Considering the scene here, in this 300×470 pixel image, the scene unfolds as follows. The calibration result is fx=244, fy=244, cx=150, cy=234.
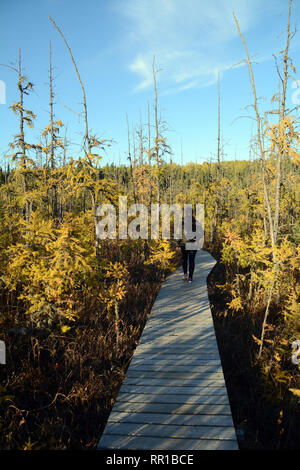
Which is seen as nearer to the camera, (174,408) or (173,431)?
(173,431)

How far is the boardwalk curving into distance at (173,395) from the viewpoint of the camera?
2611mm

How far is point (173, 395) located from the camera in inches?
127

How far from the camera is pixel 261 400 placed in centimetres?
371

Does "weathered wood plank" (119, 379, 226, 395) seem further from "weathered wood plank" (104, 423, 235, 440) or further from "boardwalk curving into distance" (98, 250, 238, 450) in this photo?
"weathered wood plank" (104, 423, 235, 440)

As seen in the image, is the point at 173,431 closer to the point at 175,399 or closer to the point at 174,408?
the point at 174,408

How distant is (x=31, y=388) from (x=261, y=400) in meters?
3.43

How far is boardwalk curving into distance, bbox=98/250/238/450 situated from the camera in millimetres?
2611

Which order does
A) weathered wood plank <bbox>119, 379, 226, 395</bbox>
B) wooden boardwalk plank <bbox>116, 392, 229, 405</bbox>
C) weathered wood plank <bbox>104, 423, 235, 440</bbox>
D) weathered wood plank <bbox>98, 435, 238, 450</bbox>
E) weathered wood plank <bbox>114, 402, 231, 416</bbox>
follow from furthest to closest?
weathered wood plank <bbox>119, 379, 226, 395</bbox>
wooden boardwalk plank <bbox>116, 392, 229, 405</bbox>
weathered wood plank <bbox>114, 402, 231, 416</bbox>
weathered wood plank <bbox>104, 423, 235, 440</bbox>
weathered wood plank <bbox>98, 435, 238, 450</bbox>

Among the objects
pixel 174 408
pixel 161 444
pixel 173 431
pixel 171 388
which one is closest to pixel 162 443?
pixel 161 444

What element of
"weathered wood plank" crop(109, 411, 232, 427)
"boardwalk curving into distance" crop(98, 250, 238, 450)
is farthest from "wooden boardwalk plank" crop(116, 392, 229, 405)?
"weathered wood plank" crop(109, 411, 232, 427)

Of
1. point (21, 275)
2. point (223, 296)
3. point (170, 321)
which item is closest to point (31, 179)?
point (21, 275)

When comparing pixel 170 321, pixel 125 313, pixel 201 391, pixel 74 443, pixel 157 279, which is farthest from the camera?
pixel 157 279

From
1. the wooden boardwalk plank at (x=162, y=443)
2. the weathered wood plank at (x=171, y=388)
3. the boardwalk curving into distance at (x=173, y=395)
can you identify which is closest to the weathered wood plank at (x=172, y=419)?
the boardwalk curving into distance at (x=173, y=395)
